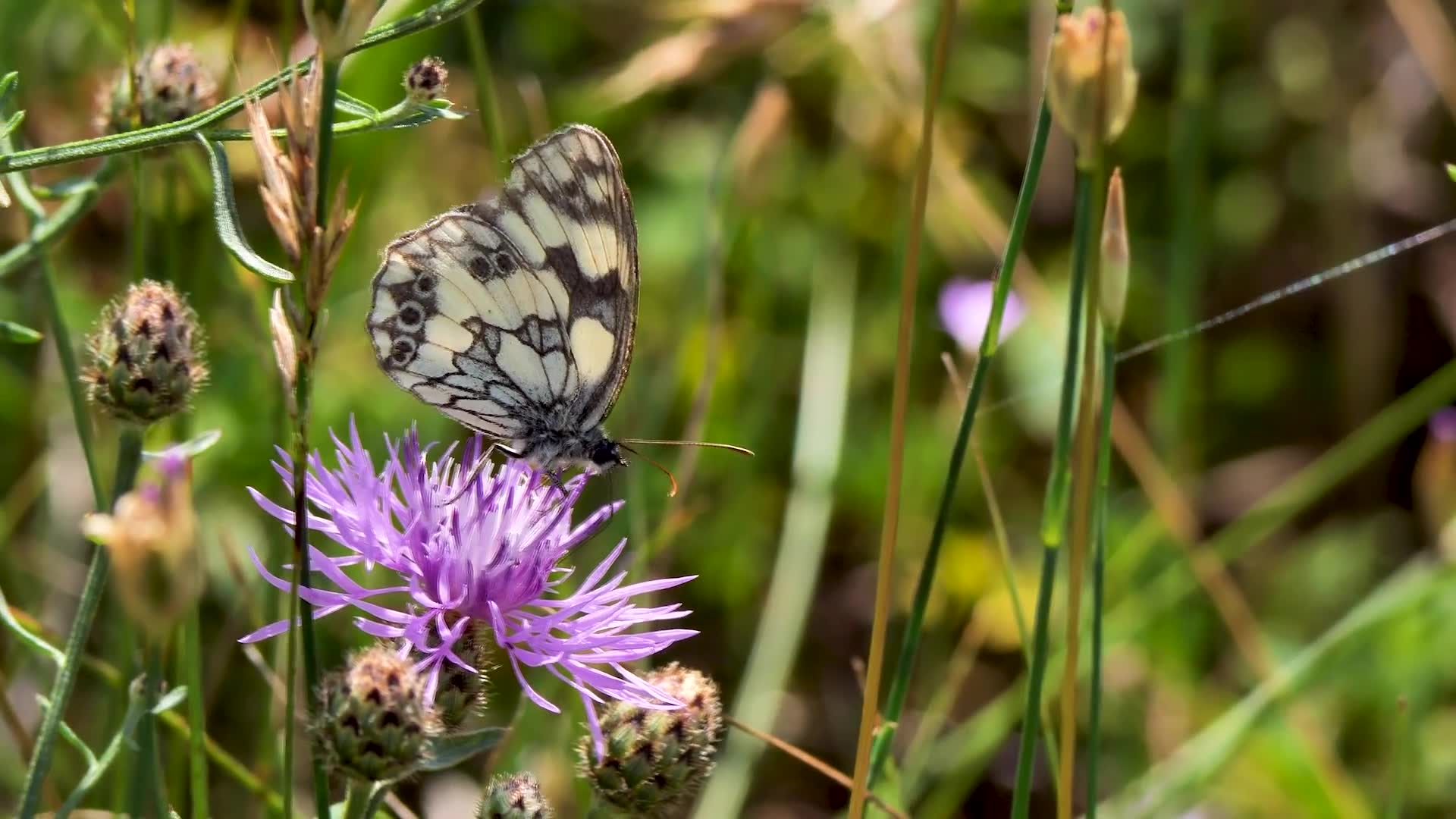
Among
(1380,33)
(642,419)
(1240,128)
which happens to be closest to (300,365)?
(642,419)

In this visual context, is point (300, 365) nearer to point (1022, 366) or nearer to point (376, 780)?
point (376, 780)

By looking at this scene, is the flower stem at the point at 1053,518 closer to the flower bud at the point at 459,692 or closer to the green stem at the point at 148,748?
the flower bud at the point at 459,692

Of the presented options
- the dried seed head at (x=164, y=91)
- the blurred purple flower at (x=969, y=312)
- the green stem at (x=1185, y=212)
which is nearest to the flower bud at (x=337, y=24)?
the dried seed head at (x=164, y=91)

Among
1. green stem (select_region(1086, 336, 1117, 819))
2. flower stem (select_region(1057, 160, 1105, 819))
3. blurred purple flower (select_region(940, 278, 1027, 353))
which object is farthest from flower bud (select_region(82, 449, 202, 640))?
blurred purple flower (select_region(940, 278, 1027, 353))

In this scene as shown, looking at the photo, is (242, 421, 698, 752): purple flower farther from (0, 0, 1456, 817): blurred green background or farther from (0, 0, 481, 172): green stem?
(0, 0, 1456, 817): blurred green background

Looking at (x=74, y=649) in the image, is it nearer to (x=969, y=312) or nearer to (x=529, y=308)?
(x=529, y=308)
